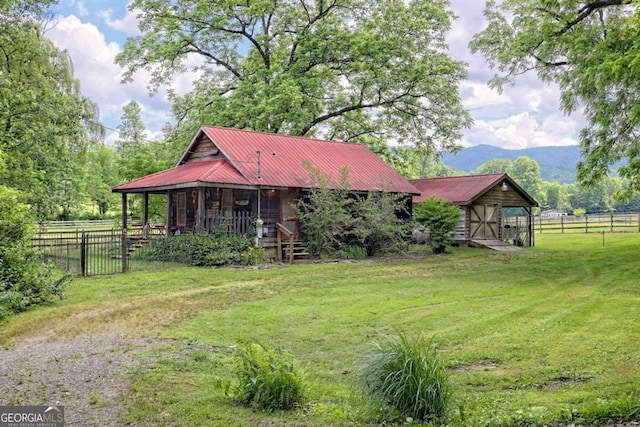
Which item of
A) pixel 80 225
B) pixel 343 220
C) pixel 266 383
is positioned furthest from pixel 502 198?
pixel 80 225

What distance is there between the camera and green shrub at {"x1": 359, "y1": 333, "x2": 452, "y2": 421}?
4.46 metres

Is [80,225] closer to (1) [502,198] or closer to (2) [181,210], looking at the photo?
(2) [181,210]

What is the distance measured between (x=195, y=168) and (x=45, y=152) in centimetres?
543

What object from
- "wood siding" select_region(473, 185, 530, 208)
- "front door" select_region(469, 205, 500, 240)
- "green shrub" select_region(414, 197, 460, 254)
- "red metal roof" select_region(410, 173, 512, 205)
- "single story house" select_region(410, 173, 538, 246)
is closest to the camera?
"green shrub" select_region(414, 197, 460, 254)

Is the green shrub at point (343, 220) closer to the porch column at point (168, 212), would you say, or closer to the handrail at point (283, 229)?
the handrail at point (283, 229)

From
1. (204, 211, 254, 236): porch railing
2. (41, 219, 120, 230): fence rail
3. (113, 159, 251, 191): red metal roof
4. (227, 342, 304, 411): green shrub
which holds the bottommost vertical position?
(227, 342, 304, 411): green shrub

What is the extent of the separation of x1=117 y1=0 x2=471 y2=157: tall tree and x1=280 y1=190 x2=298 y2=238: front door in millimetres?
8150

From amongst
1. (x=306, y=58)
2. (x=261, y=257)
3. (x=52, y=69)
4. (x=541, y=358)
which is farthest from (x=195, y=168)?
(x=541, y=358)

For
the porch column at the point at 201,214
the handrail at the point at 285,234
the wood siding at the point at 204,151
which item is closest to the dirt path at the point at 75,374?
the porch column at the point at 201,214

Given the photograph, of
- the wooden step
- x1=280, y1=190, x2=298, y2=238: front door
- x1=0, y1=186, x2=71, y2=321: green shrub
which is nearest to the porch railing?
the wooden step

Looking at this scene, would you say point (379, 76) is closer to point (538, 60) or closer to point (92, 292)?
point (538, 60)

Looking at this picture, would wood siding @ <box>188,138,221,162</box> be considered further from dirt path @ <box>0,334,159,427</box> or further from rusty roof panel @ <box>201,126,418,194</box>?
dirt path @ <box>0,334,159,427</box>

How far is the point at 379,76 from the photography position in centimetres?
2950

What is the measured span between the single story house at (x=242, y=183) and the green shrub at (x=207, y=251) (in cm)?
77
